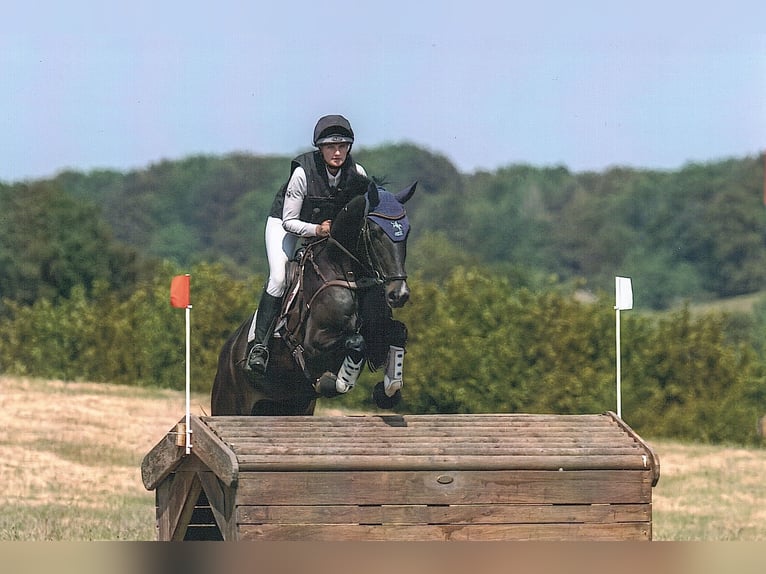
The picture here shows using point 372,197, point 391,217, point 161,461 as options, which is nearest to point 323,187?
point 372,197

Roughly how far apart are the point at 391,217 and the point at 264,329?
107 centimetres

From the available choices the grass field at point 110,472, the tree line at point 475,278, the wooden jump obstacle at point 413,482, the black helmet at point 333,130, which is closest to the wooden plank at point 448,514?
the wooden jump obstacle at point 413,482

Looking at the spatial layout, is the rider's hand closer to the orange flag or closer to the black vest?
the black vest

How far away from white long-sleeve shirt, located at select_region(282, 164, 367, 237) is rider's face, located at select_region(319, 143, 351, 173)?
9 cm

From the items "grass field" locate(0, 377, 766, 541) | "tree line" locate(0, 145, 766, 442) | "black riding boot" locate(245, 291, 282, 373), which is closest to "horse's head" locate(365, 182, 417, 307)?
"black riding boot" locate(245, 291, 282, 373)

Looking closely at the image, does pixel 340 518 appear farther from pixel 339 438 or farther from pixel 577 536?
pixel 577 536

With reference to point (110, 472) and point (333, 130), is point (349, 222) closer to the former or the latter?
point (333, 130)

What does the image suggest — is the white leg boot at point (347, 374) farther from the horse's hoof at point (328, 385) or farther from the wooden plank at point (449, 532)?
the wooden plank at point (449, 532)

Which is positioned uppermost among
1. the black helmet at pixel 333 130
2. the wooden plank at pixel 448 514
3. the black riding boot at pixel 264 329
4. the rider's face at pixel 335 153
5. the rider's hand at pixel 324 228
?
the black helmet at pixel 333 130

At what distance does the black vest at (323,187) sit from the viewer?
617 cm

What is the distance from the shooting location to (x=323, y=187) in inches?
245

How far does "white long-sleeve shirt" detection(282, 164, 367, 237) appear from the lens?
244 inches

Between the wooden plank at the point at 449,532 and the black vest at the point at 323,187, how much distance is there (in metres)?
1.77

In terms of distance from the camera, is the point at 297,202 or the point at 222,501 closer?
the point at 222,501
